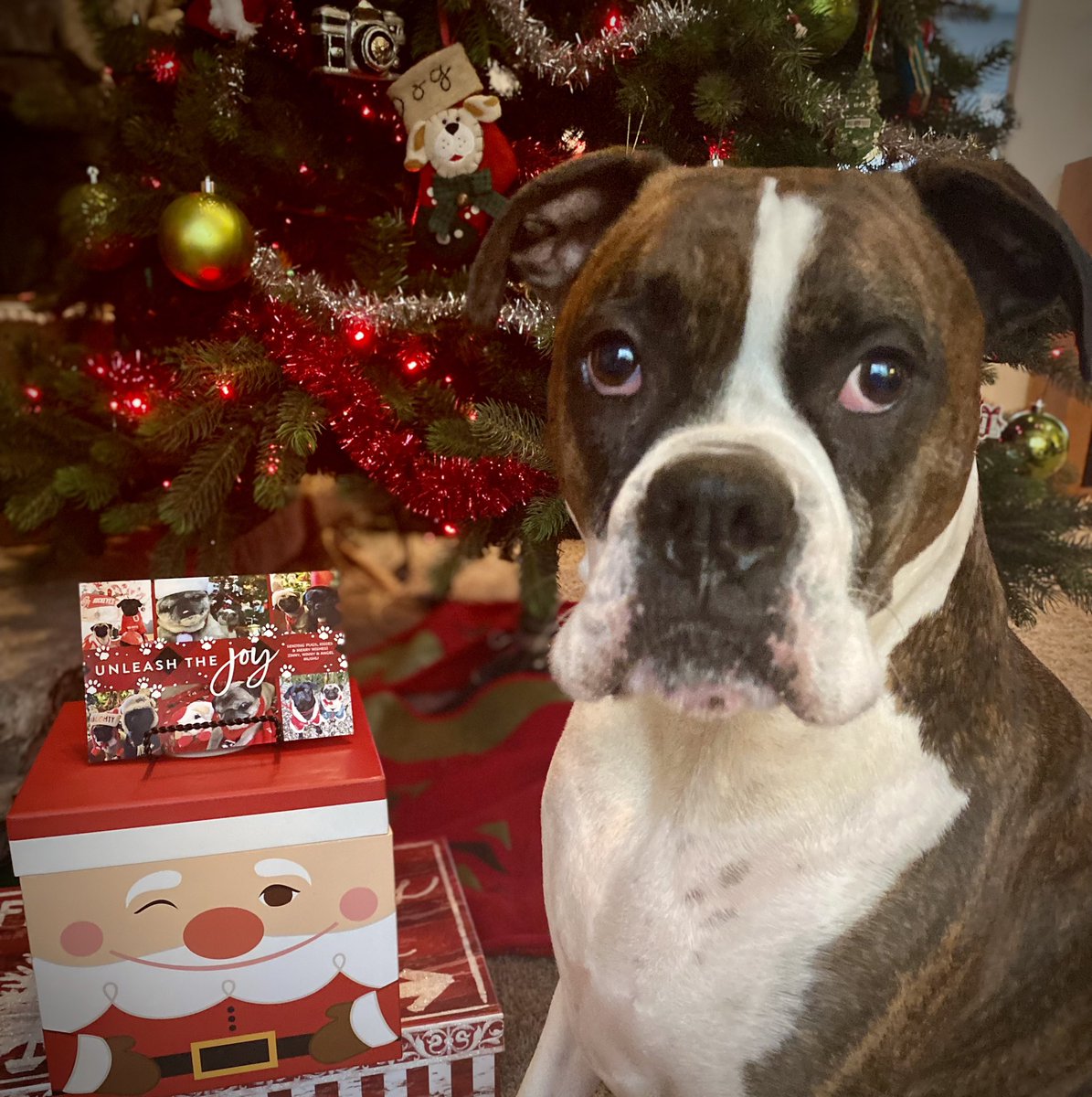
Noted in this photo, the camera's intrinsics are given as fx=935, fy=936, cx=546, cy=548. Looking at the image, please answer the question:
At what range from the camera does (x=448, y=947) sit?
1276mm

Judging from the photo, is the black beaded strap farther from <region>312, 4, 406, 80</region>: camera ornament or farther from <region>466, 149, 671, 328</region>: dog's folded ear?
<region>312, 4, 406, 80</region>: camera ornament

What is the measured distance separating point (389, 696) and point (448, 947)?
1.12 meters

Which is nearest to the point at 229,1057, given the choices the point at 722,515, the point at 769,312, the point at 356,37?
the point at 722,515

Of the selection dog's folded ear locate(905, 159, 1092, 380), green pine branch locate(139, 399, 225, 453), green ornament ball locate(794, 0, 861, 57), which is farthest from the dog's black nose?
green pine branch locate(139, 399, 225, 453)

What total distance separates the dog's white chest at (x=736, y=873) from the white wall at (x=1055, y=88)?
622mm

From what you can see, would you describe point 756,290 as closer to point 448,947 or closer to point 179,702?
point 179,702

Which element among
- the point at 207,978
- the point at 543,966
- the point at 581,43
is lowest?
the point at 543,966

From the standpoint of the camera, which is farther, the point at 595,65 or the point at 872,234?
the point at 595,65

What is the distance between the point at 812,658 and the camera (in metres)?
0.69

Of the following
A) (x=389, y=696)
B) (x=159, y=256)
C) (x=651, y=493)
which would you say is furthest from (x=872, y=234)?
(x=389, y=696)

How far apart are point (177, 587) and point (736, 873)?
67cm

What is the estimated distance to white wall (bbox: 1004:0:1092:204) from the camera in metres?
0.99

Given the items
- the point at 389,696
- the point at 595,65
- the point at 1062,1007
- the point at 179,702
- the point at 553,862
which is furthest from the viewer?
the point at 389,696

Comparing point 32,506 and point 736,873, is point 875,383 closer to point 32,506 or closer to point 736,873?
point 736,873
